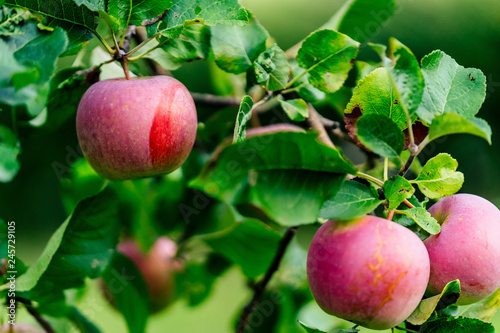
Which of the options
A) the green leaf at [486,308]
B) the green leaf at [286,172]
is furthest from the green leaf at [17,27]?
the green leaf at [486,308]

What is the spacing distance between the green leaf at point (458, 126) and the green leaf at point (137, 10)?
0.29 metres

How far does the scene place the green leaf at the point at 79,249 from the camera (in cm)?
61

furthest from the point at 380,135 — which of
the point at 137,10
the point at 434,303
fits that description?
the point at 137,10

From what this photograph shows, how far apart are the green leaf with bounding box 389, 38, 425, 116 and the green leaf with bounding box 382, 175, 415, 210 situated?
0.22ft

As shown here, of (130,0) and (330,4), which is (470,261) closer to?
(130,0)

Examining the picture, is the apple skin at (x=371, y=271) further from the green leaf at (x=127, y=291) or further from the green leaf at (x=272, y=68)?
the green leaf at (x=127, y=291)

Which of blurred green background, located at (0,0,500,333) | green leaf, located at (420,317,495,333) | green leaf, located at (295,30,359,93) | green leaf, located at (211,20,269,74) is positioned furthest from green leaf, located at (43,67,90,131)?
blurred green background, located at (0,0,500,333)

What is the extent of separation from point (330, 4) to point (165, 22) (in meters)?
3.23

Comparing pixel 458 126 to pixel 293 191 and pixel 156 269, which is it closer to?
pixel 293 191

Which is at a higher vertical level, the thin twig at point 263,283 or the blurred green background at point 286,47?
the thin twig at point 263,283

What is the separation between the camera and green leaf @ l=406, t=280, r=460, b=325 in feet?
1.48

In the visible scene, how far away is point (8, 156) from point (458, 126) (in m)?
Answer: 0.45

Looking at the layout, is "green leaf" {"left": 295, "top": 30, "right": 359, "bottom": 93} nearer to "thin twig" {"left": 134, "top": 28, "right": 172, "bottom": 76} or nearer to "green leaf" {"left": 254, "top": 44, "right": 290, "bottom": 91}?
"green leaf" {"left": 254, "top": 44, "right": 290, "bottom": 91}

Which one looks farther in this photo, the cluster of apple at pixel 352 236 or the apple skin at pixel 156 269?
the apple skin at pixel 156 269
